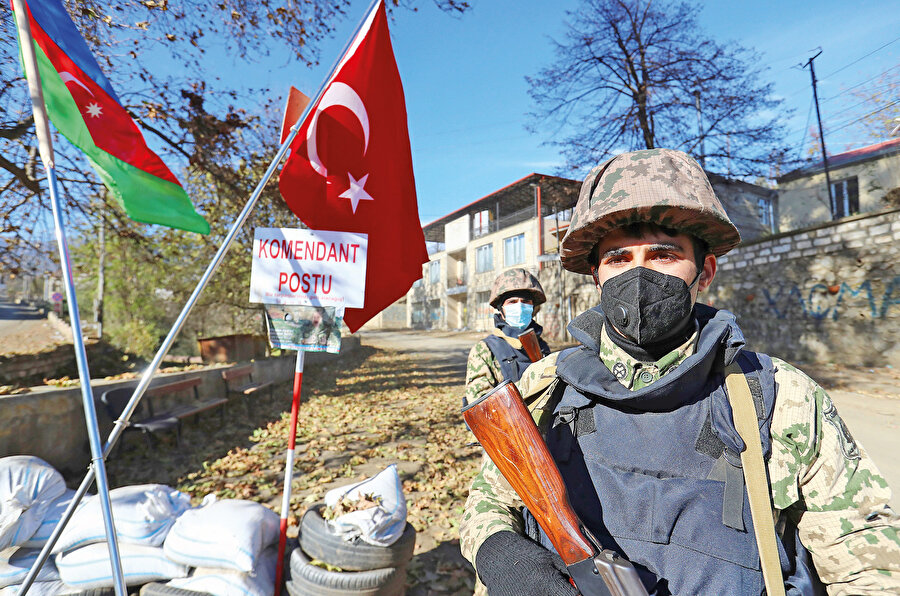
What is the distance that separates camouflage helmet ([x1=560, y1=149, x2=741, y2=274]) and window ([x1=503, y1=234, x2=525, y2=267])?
2569cm

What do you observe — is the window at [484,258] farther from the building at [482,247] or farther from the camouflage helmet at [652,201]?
the camouflage helmet at [652,201]

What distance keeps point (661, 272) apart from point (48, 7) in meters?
3.05

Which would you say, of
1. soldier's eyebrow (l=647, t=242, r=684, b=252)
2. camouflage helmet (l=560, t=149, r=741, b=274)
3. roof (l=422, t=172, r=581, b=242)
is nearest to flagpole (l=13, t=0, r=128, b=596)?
camouflage helmet (l=560, t=149, r=741, b=274)

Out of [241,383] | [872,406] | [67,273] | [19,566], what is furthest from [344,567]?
[872,406]

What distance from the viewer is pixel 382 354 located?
1886cm

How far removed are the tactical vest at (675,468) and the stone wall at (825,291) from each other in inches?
460

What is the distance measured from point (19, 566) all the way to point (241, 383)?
666cm

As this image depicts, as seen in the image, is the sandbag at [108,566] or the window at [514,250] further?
the window at [514,250]

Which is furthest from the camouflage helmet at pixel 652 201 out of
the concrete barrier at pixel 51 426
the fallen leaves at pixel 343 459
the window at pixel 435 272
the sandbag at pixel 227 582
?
the window at pixel 435 272

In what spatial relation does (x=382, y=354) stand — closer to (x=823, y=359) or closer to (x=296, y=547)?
(x=823, y=359)

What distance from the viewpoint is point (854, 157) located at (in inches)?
764

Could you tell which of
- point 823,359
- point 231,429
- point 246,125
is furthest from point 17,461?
point 823,359

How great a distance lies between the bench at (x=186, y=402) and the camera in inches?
236

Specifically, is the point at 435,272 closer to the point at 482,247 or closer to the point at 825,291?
the point at 482,247
